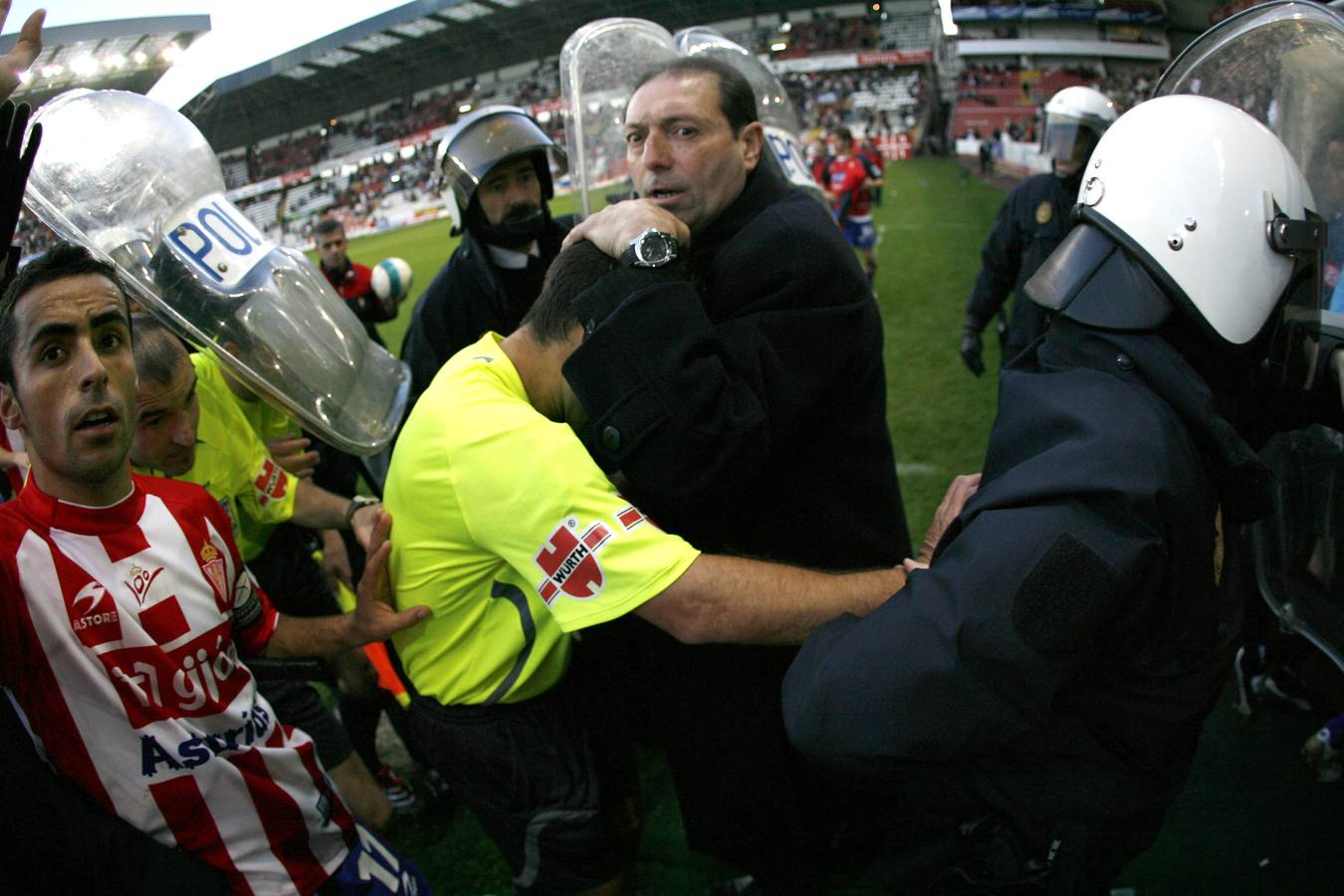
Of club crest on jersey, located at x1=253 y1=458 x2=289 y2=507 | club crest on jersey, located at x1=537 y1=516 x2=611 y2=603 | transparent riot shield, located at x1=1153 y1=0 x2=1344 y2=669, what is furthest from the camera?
club crest on jersey, located at x1=253 y1=458 x2=289 y2=507

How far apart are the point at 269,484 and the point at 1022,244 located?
13.9 ft

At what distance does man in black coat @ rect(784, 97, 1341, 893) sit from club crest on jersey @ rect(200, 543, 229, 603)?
1.24 metres

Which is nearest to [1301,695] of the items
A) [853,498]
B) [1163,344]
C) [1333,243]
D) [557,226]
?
[1333,243]

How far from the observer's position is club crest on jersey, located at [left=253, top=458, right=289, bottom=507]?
269cm

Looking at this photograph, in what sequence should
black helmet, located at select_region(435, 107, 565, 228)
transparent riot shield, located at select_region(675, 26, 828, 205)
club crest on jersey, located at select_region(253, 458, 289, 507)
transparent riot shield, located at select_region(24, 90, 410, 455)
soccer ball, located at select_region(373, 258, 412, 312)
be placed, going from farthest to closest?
1. soccer ball, located at select_region(373, 258, 412, 312)
2. transparent riot shield, located at select_region(675, 26, 828, 205)
3. black helmet, located at select_region(435, 107, 565, 228)
4. club crest on jersey, located at select_region(253, 458, 289, 507)
5. transparent riot shield, located at select_region(24, 90, 410, 455)

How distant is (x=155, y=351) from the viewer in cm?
226

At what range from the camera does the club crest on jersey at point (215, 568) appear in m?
1.70

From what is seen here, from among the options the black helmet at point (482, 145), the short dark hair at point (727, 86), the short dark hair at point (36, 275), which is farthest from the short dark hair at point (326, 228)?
the short dark hair at point (36, 275)

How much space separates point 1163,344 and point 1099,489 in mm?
310

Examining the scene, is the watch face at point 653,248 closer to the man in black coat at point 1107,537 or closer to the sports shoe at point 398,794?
the man in black coat at point 1107,537

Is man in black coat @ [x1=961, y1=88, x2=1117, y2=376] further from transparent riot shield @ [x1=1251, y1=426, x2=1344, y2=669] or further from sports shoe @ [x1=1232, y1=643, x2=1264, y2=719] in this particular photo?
transparent riot shield @ [x1=1251, y1=426, x2=1344, y2=669]

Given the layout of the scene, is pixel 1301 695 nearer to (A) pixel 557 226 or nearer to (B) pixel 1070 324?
A: (B) pixel 1070 324

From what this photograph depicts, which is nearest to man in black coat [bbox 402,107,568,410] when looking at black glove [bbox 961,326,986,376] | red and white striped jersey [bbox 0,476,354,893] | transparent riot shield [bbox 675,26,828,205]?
transparent riot shield [bbox 675,26,828,205]

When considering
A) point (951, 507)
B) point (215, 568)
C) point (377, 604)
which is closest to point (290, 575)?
point (215, 568)
